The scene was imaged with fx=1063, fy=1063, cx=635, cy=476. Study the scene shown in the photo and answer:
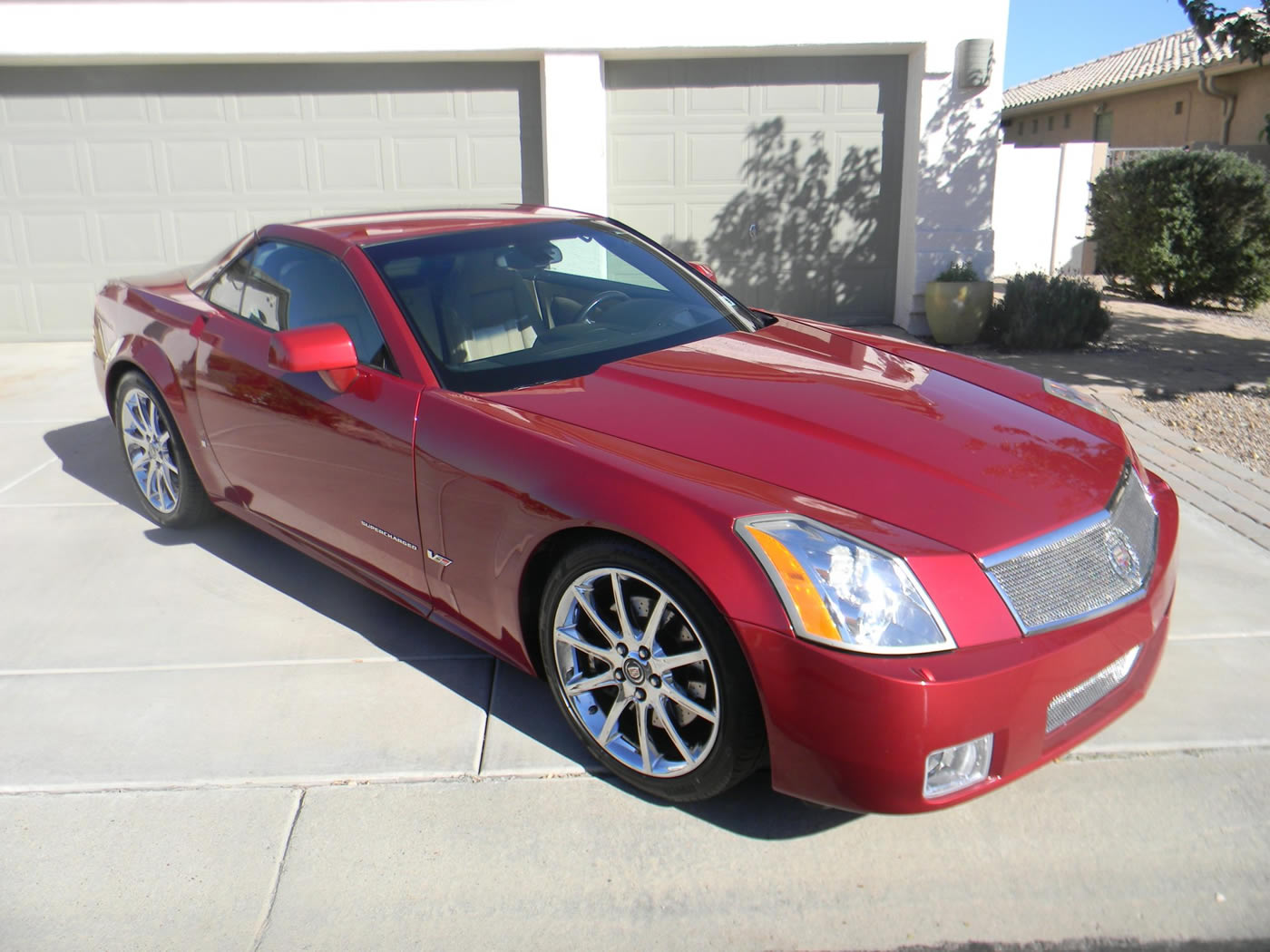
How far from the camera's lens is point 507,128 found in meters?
9.70

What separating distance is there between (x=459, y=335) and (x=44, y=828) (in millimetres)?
1849

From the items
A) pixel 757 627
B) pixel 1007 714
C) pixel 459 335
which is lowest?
pixel 1007 714

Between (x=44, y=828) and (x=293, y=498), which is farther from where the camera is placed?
(x=293, y=498)

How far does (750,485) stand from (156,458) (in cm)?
328

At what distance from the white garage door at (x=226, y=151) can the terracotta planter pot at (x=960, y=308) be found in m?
3.77

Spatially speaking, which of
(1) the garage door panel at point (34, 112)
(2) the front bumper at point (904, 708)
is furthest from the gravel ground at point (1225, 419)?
(1) the garage door panel at point (34, 112)

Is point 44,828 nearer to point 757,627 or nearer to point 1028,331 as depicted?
point 757,627

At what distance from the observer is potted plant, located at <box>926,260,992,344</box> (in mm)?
8984

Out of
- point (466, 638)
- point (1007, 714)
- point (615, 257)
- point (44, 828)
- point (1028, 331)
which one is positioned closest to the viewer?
point (1007, 714)

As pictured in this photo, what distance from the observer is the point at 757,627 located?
7.91 ft

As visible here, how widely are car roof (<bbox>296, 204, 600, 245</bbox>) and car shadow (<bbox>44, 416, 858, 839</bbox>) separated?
1404 millimetres

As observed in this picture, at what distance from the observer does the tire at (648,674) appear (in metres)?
Answer: 2.56


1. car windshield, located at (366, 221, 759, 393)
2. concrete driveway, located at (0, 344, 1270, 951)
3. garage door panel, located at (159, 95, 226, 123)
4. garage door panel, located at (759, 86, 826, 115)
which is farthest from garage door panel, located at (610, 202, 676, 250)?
concrete driveway, located at (0, 344, 1270, 951)

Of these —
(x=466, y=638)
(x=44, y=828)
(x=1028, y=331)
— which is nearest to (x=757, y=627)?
(x=466, y=638)
